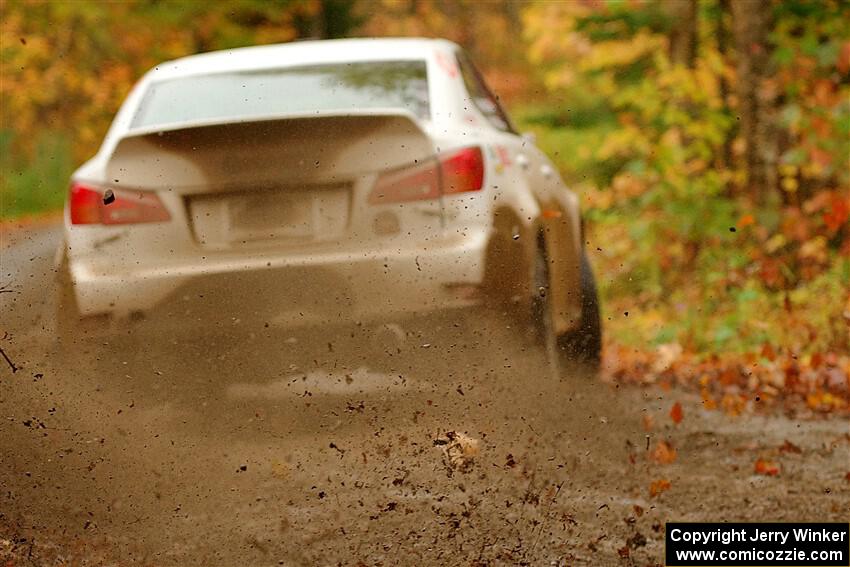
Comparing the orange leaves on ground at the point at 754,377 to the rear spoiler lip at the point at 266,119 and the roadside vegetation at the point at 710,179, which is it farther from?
the rear spoiler lip at the point at 266,119

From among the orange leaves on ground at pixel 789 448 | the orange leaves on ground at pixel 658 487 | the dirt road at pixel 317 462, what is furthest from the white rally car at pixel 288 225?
the orange leaves on ground at pixel 789 448

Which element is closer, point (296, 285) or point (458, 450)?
point (296, 285)

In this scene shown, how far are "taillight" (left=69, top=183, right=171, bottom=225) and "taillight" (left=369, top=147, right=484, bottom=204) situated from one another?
81 centimetres

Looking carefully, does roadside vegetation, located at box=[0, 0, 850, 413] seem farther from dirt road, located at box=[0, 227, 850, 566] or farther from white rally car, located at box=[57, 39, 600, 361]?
white rally car, located at box=[57, 39, 600, 361]

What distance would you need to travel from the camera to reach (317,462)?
5336 millimetres

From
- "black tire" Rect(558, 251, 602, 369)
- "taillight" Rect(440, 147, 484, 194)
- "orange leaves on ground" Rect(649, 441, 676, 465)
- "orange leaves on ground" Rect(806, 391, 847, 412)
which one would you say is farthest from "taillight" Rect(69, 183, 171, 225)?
"orange leaves on ground" Rect(806, 391, 847, 412)

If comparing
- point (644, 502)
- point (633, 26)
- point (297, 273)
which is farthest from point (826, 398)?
point (633, 26)

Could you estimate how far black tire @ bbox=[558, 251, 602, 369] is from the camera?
7020mm

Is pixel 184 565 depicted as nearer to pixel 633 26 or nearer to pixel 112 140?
pixel 112 140

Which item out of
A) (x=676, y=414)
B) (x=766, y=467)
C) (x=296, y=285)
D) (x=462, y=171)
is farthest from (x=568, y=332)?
(x=296, y=285)

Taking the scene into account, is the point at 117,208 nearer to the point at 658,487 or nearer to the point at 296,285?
the point at 296,285

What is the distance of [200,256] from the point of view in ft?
16.6

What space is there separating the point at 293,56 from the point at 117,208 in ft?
4.43

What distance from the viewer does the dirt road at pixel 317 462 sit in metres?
4.59
